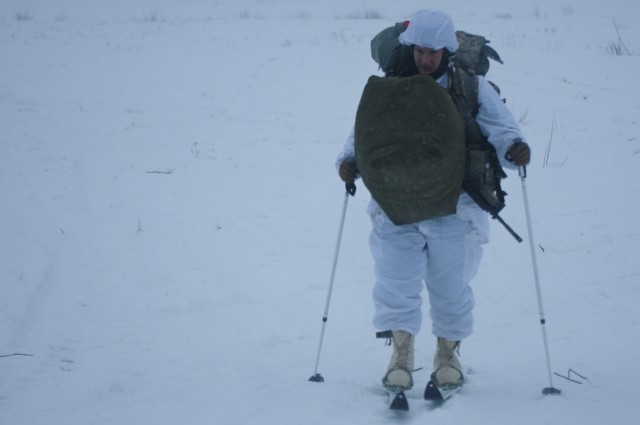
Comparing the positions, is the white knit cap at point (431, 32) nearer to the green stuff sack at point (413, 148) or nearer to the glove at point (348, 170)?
the green stuff sack at point (413, 148)

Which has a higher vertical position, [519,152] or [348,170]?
[519,152]

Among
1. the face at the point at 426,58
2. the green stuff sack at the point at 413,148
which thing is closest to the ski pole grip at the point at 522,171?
the green stuff sack at the point at 413,148

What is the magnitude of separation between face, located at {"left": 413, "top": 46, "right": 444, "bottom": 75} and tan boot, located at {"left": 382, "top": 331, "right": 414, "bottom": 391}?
138cm

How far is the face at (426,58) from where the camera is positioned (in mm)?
3203

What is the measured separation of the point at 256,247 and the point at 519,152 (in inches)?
125

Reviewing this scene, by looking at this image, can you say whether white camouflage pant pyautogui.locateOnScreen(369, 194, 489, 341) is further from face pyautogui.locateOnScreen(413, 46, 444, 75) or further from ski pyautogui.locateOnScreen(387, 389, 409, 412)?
face pyautogui.locateOnScreen(413, 46, 444, 75)

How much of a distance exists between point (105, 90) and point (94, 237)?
5176 mm

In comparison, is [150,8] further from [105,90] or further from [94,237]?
[94,237]

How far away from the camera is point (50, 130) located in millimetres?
8625

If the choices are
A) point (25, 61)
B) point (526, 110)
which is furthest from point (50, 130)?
point (526, 110)

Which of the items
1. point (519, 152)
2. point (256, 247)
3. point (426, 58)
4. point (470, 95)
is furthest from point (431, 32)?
point (256, 247)

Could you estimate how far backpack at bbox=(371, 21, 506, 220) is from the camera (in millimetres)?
3281

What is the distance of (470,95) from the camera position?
130 inches

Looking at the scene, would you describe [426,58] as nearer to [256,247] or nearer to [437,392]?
[437,392]
